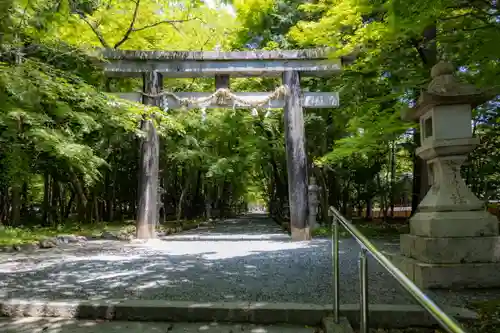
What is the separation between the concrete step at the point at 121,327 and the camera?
3283 mm

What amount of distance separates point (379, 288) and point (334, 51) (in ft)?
21.5

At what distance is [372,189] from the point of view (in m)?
20.1

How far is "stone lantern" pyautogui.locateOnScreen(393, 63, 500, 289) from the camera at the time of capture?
4418 mm

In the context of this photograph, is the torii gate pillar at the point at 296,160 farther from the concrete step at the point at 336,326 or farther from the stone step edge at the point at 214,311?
the concrete step at the point at 336,326

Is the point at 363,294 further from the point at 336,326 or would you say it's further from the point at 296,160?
the point at 296,160

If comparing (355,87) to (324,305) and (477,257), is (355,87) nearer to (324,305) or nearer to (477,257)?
(477,257)

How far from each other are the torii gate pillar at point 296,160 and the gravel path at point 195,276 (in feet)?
4.55

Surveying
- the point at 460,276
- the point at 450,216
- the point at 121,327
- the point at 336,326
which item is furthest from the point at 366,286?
Answer: the point at 450,216

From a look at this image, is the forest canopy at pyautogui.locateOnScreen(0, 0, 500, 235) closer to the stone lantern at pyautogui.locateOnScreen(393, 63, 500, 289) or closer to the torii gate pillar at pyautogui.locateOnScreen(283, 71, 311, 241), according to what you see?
the stone lantern at pyautogui.locateOnScreen(393, 63, 500, 289)

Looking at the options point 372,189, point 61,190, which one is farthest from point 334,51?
point 61,190

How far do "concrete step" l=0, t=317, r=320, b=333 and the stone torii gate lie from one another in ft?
21.7

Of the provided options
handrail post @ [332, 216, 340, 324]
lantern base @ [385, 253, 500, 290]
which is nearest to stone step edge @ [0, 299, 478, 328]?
handrail post @ [332, 216, 340, 324]

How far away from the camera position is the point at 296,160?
9.98 meters

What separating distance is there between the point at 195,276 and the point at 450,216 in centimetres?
342
